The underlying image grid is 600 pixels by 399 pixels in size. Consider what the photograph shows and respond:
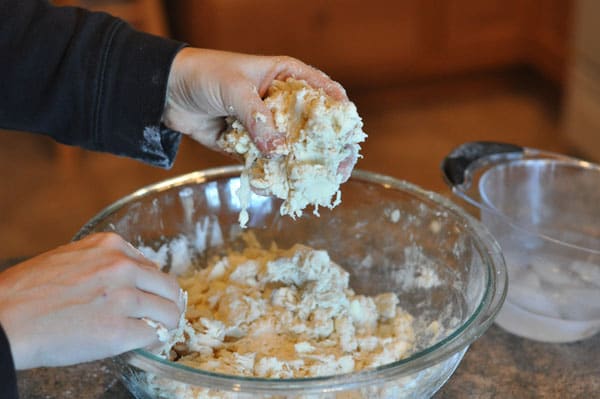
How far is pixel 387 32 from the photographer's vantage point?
3029 millimetres

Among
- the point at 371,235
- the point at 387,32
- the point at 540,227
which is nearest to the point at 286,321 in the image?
the point at 371,235

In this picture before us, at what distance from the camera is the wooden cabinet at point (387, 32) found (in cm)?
283

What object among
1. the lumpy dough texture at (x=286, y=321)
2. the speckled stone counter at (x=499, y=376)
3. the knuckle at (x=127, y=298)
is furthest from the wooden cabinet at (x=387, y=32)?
the knuckle at (x=127, y=298)

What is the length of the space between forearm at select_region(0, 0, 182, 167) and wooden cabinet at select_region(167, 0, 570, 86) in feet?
6.18

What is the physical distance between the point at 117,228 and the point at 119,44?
250 millimetres

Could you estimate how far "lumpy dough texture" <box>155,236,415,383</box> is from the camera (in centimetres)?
83

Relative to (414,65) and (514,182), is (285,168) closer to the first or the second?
(514,182)

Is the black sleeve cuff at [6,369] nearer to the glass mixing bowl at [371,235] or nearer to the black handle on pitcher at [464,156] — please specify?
the glass mixing bowl at [371,235]

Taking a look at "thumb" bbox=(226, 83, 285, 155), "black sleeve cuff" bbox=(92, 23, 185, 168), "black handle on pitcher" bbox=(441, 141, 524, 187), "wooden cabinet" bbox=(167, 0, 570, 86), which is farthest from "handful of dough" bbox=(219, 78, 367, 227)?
"wooden cabinet" bbox=(167, 0, 570, 86)

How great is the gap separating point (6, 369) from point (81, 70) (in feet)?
1.40

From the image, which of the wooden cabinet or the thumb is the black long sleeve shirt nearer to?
the thumb

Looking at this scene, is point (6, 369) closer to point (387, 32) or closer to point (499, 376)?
point (499, 376)

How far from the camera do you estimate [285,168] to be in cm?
82

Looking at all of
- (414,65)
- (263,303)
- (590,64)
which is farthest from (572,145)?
(263,303)
